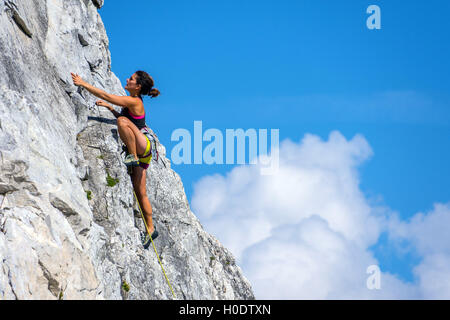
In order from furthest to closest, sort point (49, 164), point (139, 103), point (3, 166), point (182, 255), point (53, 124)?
point (182, 255) → point (139, 103) → point (53, 124) → point (49, 164) → point (3, 166)

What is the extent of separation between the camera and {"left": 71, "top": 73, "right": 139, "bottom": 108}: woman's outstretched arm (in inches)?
690

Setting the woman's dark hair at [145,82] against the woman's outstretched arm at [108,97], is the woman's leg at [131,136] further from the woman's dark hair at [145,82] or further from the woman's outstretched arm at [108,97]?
the woman's dark hair at [145,82]

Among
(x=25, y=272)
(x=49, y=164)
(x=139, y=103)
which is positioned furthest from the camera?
(x=139, y=103)

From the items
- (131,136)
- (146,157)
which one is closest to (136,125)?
(131,136)

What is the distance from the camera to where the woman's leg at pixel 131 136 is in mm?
17703

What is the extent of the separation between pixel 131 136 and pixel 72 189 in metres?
3.05

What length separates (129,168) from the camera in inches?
736

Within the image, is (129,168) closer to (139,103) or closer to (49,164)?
(139,103)

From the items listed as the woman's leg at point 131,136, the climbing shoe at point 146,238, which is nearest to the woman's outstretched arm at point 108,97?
the woman's leg at point 131,136

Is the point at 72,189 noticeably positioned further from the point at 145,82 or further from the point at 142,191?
Answer: the point at 145,82

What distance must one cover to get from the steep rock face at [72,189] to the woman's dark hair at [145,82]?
1.85 meters
